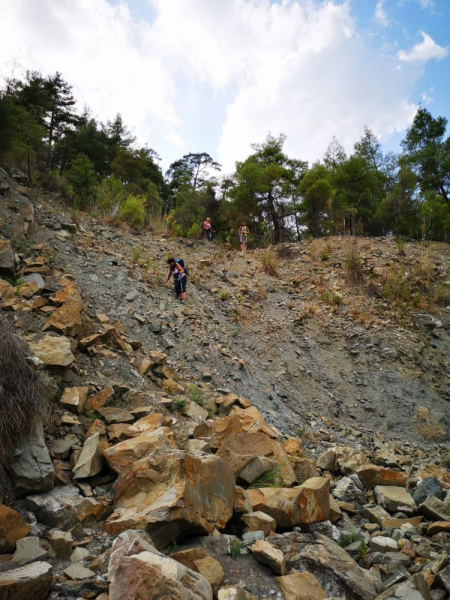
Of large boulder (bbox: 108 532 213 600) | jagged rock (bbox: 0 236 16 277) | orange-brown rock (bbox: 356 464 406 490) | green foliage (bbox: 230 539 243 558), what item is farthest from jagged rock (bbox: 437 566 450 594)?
jagged rock (bbox: 0 236 16 277)

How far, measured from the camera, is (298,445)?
4805 millimetres

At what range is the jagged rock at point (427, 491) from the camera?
387cm

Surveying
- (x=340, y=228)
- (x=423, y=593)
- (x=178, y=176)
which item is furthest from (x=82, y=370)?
(x=178, y=176)

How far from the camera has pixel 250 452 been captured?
3809mm

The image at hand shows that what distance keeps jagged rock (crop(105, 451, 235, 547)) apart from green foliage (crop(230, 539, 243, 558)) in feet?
0.66

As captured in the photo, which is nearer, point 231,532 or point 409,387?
point 231,532

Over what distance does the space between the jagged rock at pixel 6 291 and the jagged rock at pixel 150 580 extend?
4334 millimetres

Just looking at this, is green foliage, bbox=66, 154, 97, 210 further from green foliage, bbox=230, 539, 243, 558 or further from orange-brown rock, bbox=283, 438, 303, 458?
green foliage, bbox=230, 539, 243, 558

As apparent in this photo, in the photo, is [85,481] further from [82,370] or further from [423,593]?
[423,593]

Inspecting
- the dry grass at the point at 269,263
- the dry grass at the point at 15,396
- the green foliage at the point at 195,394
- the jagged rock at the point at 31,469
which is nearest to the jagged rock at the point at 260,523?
the jagged rock at the point at 31,469

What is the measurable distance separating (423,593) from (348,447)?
11.4ft

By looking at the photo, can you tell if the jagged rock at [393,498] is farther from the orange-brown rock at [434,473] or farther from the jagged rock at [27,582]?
the jagged rock at [27,582]

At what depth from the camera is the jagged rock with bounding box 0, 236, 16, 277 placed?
18.6 feet

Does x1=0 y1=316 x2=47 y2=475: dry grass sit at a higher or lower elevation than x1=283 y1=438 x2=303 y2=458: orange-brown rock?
higher
